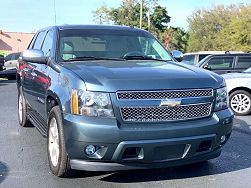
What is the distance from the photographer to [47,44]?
20.1 ft

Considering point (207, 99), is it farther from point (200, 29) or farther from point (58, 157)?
point (200, 29)

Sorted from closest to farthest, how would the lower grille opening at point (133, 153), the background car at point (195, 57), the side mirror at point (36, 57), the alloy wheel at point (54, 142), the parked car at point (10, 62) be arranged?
1. the lower grille opening at point (133, 153)
2. the alloy wheel at point (54, 142)
3. the side mirror at point (36, 57)
4. the background car at point (195, 57)
5. the parked car at point (10, 62)

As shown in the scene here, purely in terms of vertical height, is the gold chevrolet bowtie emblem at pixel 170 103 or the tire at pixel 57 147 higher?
the gold chevrolet bowtie emblem at pixel 170 103

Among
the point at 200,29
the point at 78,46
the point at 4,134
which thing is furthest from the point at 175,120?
the point at 200,29

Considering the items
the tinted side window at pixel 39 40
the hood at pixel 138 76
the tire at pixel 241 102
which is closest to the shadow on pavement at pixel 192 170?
the hood at pixel 138 76

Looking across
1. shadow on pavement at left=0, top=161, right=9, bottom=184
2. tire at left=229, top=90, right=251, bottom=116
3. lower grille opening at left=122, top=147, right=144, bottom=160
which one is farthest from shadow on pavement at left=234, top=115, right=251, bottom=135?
shadow on pavement at left=0, top=161, right=9, bottom=184

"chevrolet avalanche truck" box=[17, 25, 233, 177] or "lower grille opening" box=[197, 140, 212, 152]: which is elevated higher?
"chevrolet avalanche truck" box=[17, 25, 233, 177]

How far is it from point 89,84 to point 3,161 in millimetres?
2073

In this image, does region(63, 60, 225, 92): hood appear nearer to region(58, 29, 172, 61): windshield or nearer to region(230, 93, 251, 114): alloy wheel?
region(58, 29, 172, 61): windshield

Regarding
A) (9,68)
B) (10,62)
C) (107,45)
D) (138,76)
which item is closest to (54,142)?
(138,76)

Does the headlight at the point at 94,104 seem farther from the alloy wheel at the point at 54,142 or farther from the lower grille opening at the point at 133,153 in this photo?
the alloy wheel at the point at 54,142

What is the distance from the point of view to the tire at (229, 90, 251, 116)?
978cm

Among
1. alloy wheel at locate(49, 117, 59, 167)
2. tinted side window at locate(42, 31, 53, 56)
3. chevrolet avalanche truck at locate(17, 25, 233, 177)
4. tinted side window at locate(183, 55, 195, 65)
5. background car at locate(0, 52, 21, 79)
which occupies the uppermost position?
tinted side window at locate(42, 31, 53, 56)

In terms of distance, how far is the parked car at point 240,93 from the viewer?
32.1 feet
